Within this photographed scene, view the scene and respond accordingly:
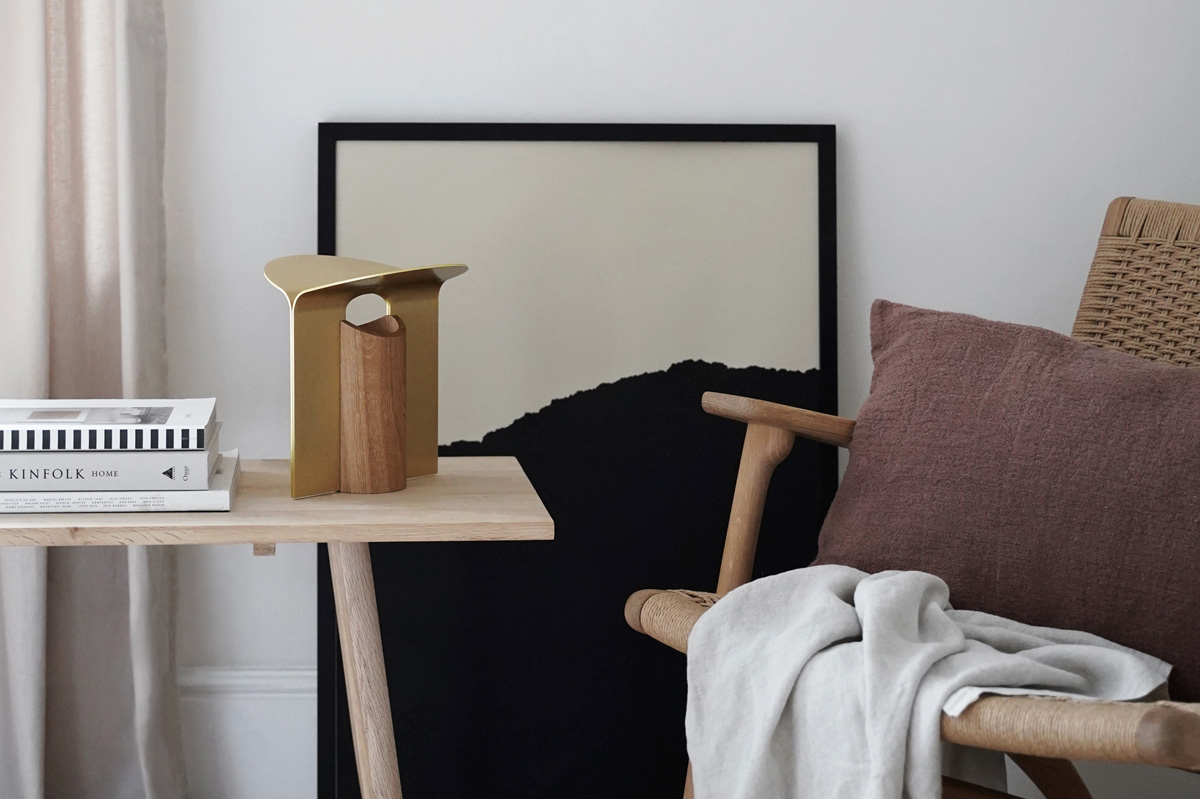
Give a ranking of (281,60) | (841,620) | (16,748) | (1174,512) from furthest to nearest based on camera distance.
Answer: (281,60) < (16,748) < (1174,512) < (841,620)

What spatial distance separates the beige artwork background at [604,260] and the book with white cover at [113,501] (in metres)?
0.56

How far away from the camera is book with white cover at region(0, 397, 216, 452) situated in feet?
3.34

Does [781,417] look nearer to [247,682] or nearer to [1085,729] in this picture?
[1085,729]

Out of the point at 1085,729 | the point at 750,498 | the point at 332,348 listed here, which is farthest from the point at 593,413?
the point at 1085,729

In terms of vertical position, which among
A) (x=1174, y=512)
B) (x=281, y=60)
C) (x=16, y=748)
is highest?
(x=281, y=60)

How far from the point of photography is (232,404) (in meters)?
1.58

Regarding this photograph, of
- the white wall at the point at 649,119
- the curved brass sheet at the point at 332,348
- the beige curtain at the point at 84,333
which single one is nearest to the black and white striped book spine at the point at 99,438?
the curved brass sheet at the point at 332,348

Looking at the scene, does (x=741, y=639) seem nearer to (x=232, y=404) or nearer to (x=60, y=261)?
(x=232, y=404)

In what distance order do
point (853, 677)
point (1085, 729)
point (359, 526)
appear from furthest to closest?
point (359, 526) < point (853, 677) < point (1085, 729)

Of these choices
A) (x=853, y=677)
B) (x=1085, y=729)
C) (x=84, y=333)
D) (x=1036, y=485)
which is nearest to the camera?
(x=1085, y=729)

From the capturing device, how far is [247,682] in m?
1.61

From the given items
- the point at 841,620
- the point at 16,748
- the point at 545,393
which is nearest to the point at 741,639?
the point at 841,620

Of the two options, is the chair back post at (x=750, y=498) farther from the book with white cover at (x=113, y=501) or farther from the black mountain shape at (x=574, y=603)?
the book with white cover at (x=113, y=501)

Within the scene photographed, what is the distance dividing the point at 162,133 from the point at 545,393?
699 mm
